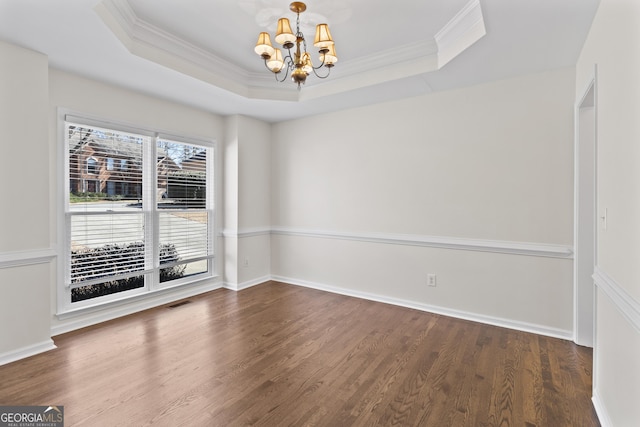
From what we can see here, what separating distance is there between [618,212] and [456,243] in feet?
6.39

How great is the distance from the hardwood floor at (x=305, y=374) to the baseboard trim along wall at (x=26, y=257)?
0.78 m

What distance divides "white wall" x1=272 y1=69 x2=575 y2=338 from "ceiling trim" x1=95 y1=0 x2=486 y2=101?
2.03 ft

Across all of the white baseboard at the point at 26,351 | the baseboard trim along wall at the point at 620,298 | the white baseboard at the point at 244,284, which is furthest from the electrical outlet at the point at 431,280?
the white baseboard at the point at 26,351

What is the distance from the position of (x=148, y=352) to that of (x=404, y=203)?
307 cm

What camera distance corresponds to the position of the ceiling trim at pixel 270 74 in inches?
95.4

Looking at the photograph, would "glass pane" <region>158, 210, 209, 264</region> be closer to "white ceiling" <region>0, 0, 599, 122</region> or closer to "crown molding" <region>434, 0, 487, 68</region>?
"white ceiling" <region>0, 0, 599, 122</region>

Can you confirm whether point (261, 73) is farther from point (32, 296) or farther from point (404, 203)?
point (32, 296)

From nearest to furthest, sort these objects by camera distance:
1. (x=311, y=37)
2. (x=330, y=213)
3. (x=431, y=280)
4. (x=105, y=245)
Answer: (x=311, y=37) < (x=105, y=245) < (x=431, y=280) < (x=330, y=213)

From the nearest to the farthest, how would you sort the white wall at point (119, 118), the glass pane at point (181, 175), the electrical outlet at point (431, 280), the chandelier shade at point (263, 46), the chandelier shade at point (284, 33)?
the chandelier shade at point (284, 33), the chandelier shade at point (263, 46), the white wall at point (119, 118), the electrical outlet at point (431, 280), the glass pane at point (181, 175)

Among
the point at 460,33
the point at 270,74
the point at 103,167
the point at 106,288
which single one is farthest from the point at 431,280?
the point at 103,167

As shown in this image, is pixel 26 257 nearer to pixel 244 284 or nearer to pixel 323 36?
pixel 244 284

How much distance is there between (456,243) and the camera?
137 inches

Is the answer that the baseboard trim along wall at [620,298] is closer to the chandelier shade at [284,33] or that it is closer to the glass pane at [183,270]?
the chandelier shade at [284,33]

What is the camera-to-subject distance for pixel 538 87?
303cm
